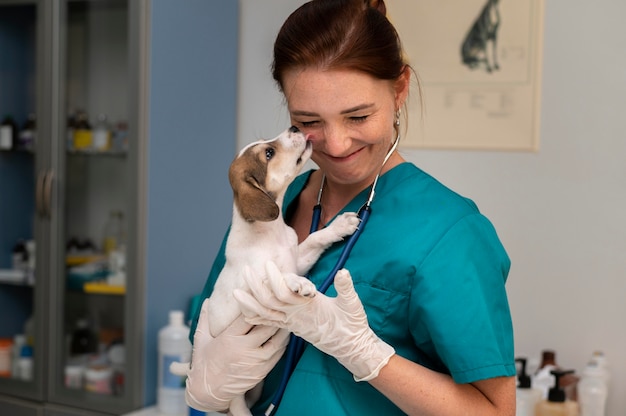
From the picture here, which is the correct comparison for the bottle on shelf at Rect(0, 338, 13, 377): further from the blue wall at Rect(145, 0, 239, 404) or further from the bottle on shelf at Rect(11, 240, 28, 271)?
the blue wall at Rect(145, 0, 239, 404)

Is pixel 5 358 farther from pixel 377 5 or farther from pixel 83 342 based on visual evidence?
pixel 377 5

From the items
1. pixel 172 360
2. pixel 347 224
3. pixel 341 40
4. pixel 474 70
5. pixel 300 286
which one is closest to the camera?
pixel 300 286

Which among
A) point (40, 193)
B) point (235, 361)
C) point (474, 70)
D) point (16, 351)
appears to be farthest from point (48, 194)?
point (235, 361)

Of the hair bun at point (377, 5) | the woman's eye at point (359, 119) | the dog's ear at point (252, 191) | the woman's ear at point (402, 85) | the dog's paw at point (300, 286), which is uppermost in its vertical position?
the hair bun at point (377, 5)

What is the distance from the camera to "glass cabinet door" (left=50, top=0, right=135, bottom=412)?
8.73 feet

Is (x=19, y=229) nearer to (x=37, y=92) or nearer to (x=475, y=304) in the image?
(x=37, y=92)

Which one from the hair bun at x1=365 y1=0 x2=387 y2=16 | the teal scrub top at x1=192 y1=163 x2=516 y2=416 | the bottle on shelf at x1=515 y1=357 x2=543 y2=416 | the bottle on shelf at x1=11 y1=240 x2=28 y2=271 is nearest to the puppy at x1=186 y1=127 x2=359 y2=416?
the teal scrub top at x1=192 y1=163 x2=516 y2=416

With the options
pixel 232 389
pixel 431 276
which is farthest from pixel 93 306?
pixel 431 276

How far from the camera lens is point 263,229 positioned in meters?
1.32

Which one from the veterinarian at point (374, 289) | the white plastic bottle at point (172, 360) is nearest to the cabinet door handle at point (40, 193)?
the white plastic bottle at point (172, 360)

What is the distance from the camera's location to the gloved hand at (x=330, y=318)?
1059 millimetres

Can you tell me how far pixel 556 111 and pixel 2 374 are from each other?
2301 millimetres

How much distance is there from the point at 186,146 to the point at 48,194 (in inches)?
21.4

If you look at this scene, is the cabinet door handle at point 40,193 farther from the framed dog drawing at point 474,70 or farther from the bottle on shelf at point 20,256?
the framed dog drawing at point 474,70
